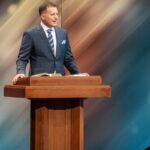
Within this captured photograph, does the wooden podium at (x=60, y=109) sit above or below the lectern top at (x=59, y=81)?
below

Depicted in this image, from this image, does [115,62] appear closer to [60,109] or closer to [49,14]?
[49,14]

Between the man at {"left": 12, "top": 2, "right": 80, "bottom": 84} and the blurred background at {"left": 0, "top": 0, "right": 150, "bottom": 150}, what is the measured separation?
1.53 m

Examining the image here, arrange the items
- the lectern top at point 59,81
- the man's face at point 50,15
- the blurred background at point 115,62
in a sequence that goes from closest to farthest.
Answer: the lectern top at point 59,81 < the man's face at point 50,15 < the blurred background at point 115,62

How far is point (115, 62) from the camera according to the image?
5.65m

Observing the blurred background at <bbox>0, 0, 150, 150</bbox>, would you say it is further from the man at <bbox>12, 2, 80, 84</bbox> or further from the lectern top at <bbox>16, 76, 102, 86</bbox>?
the lectern top at <bbox>16, 76, 102, 86</bbox>

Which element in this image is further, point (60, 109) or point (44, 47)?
point (44, 47)

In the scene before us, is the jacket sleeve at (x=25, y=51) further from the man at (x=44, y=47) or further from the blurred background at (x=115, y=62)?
the blurred background at (x=115, y=62)

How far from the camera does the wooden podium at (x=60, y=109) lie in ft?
11.4

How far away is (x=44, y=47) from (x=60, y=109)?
61 cm

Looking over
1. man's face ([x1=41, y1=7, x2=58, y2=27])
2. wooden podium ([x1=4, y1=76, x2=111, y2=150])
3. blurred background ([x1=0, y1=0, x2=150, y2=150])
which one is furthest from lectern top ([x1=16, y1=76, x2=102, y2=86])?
blurred background ([x1=0, y1=0, x2=150, y2=150])

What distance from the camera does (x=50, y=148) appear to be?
11.7 ft

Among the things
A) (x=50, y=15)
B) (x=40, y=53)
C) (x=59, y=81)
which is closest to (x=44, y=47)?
(x=40, y=53)

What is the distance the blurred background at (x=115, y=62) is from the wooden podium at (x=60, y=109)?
194 cm

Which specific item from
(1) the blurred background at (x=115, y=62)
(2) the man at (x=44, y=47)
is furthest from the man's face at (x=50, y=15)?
(1) the blurred background at (x=115, y=62)
